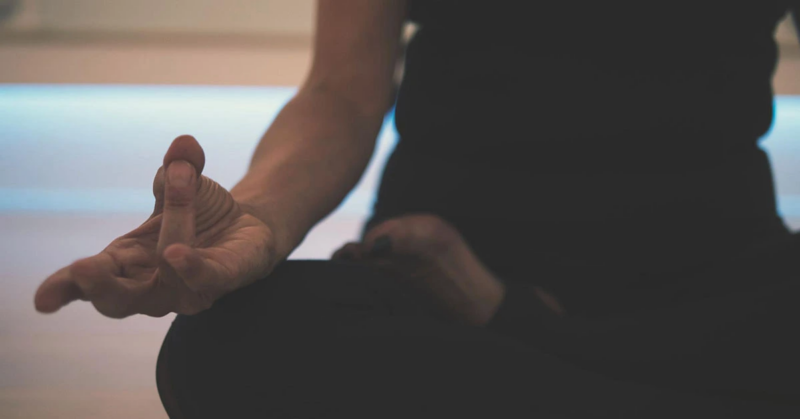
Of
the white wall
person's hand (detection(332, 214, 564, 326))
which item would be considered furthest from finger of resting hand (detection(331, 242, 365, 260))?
the white wall

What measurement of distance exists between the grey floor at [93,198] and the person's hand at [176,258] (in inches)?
15.3

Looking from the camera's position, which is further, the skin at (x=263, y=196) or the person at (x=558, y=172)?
the person at (x=558, y=172)

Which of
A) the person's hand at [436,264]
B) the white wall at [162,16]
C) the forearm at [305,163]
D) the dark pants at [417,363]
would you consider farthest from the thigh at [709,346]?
the white wall at [162,16]

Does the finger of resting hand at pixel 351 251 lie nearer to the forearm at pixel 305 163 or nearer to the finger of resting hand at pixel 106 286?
the forearm at pixel 305 163

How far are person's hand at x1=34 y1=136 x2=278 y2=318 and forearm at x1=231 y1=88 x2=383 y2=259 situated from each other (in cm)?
5

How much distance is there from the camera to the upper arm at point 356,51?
66 cm

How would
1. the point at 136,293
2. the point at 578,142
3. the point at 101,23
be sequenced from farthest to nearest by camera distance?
the point at 101,23 → the point at 578,142 → the point at 136,293

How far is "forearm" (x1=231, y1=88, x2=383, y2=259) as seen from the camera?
1.58ft

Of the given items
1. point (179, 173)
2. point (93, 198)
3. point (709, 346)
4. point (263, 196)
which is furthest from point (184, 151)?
point (93, 198)

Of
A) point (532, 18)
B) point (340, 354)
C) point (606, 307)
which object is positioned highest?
point (532, 18)

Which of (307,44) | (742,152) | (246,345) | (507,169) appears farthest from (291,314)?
(307,44)

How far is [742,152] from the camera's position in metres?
0.67

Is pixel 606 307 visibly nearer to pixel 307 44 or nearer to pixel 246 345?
pixel 246 345

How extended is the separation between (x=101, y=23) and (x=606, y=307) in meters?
1.68
